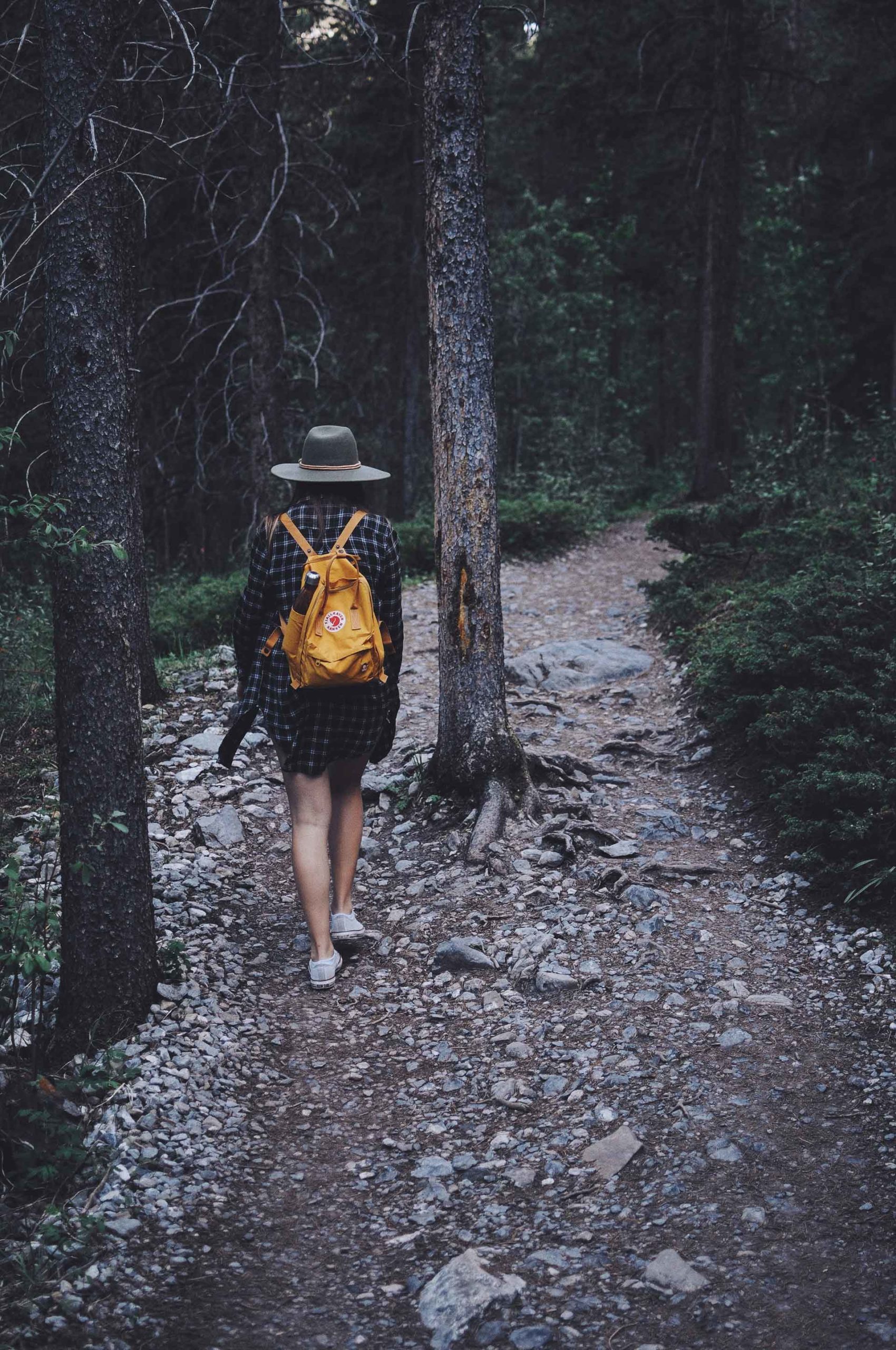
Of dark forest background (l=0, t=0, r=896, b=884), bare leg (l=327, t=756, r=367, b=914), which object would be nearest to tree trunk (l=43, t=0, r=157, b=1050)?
dark forest background (l=0, t=0, r=896, b=884)

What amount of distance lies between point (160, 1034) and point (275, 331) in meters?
9.92

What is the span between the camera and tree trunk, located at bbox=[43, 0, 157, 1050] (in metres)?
3.68

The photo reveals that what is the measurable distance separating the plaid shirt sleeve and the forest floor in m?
1.54

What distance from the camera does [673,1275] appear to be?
9.41 feet

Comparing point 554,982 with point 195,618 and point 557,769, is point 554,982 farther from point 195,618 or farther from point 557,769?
point 195,618

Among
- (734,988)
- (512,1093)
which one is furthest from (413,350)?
(512,1093)

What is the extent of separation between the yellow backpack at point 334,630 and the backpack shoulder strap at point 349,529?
2 cm

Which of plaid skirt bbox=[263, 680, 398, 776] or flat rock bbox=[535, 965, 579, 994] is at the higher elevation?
plaid skirt bbox=[263, 680, 398, 776]

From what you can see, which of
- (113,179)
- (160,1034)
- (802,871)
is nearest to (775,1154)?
(802,871)

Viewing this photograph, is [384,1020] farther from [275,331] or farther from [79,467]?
[275,331]

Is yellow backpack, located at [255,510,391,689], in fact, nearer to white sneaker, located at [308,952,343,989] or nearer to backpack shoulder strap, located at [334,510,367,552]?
backpack shoulder strap, located at [334,510,367,552]

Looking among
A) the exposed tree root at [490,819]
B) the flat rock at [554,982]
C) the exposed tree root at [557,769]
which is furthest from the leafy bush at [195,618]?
the flat rock at [554,982]

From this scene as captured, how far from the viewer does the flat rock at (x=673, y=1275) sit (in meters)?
2.82

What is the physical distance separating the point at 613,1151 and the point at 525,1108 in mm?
432
